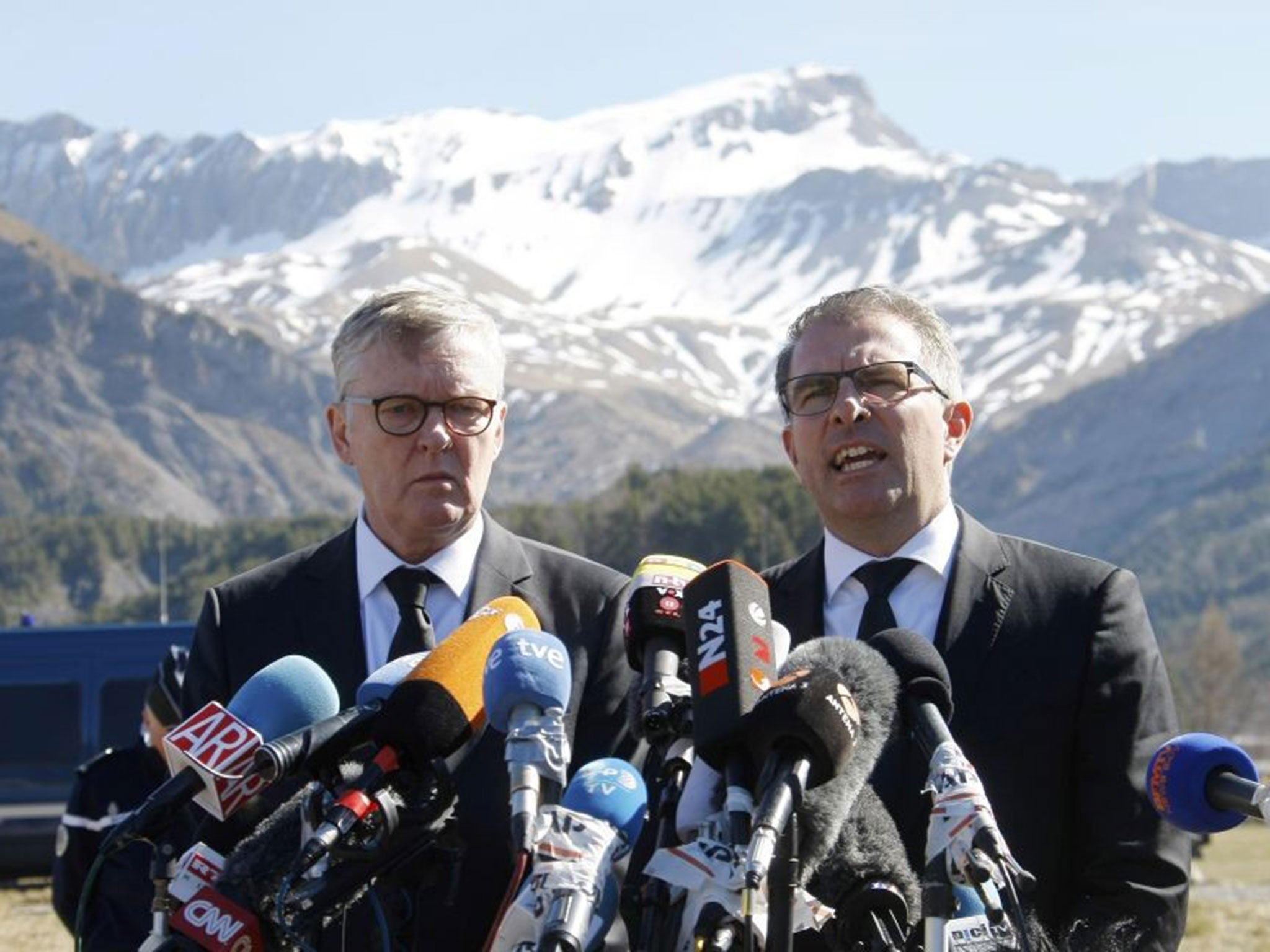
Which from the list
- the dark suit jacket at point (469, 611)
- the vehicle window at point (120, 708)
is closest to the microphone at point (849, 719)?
the dark suit jacket at point (469, 611)

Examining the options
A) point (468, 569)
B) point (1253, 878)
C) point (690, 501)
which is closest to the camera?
point (468, 569)

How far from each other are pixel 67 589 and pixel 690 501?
179ft

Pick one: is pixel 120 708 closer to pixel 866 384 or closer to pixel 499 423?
pixel 499 423

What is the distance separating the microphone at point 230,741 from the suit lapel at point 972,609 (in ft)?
4.93

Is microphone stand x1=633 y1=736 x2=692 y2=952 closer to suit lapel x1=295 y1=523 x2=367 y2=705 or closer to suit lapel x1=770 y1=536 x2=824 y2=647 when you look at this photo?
suit lapel x1=770 y1=536 x2=824 y2=647

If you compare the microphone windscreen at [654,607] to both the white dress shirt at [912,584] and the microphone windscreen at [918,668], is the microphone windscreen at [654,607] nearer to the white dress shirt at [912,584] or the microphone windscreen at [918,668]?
the microphone windscreen at [918,668]

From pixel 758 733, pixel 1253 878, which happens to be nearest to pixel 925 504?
pixel 758 733

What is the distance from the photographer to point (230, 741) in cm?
384

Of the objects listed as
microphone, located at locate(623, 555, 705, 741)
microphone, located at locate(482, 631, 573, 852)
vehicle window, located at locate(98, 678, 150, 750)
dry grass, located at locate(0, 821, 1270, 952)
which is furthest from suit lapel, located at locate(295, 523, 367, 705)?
vehicle window, located at locate(98, 678, 150, 750)

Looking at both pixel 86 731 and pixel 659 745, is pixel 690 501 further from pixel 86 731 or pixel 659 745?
pixel 659 745

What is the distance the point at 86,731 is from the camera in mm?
21672

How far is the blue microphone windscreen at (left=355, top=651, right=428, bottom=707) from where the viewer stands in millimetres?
4047

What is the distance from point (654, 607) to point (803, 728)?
90cm

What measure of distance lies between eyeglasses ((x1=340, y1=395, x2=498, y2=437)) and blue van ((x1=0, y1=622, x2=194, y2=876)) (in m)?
17.1
